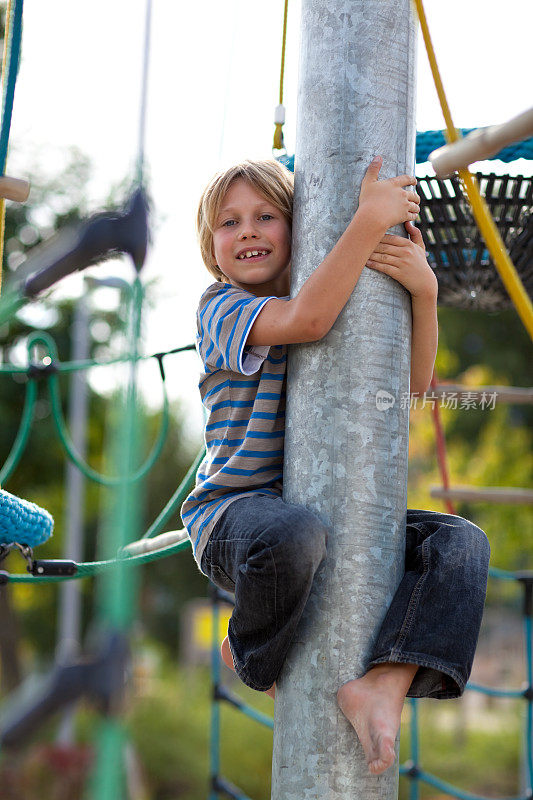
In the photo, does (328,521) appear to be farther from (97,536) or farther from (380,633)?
(97,536)

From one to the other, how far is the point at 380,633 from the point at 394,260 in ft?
1.66

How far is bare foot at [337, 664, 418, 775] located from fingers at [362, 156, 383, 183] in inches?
26.0

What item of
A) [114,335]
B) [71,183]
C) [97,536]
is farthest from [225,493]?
[97,536]

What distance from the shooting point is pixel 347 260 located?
1.24 m

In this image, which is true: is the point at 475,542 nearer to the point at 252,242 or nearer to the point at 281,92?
the point at 252,242

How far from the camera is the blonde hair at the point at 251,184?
1.57m

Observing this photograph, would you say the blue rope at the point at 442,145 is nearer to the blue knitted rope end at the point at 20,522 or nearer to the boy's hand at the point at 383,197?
the boy's hand at the point at 383,197

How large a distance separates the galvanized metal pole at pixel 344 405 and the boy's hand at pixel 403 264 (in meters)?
0.02

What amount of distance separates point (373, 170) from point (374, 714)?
71 centimetres

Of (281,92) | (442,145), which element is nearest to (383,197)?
(442,145)

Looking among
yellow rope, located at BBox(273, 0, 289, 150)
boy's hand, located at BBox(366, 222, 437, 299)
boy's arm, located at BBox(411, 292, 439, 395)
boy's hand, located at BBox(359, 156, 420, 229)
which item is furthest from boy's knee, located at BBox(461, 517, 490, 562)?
yellow rope, located at BBox(273, 0, 289, 150)

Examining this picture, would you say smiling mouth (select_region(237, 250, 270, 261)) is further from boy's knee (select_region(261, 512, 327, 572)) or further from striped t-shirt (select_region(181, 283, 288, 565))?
boy's knee (select_region(261, 512, 327, 572))

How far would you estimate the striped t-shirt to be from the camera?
1416 mm

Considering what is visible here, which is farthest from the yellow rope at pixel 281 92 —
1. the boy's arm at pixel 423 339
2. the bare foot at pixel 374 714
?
the bare foot at pixel 374 714
